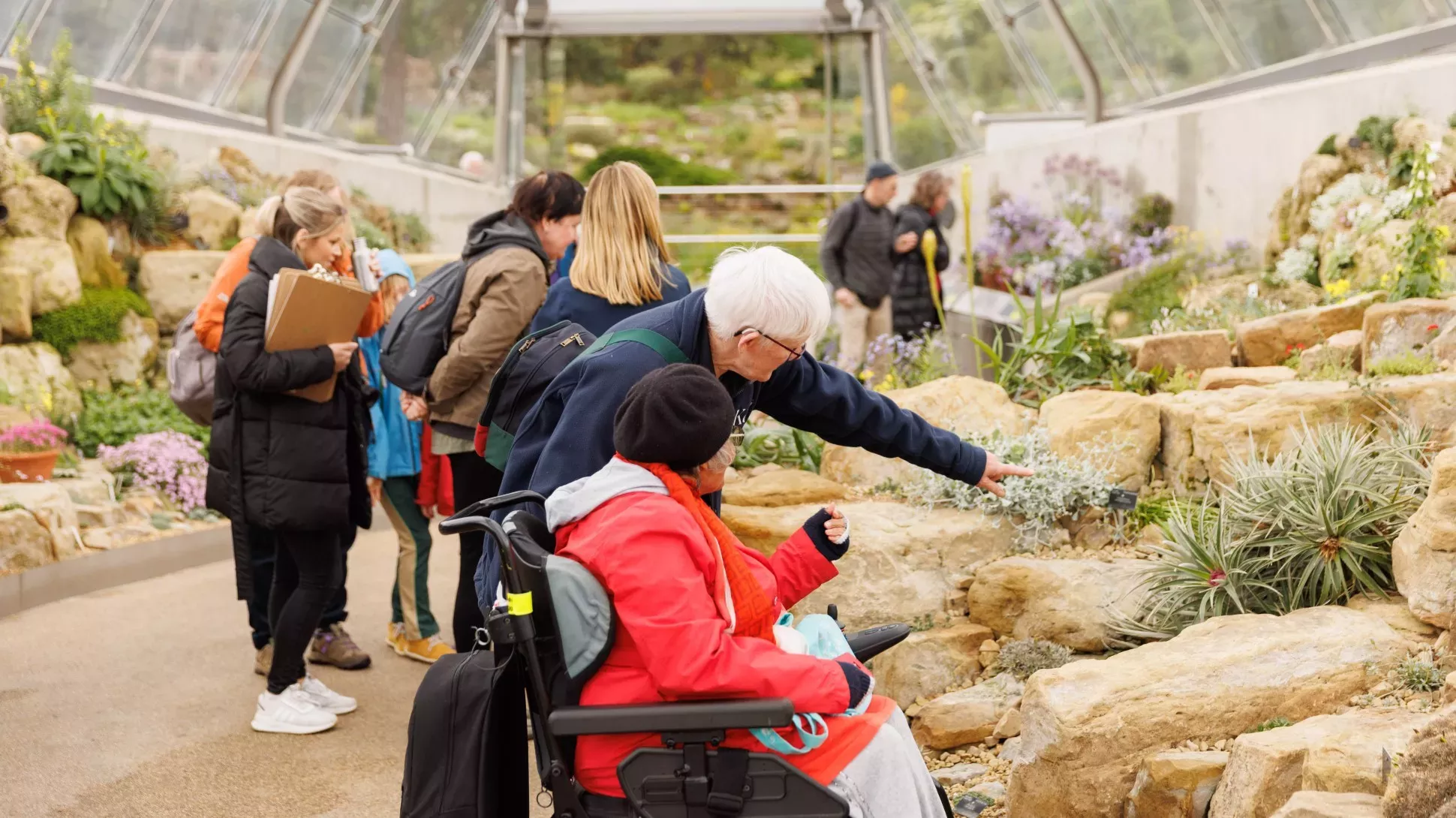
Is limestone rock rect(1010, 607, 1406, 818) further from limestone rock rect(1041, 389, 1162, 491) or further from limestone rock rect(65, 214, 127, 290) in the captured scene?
limestone rock rect(65, 214, 127, 290)

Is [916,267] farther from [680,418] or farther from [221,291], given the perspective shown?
[680,418]

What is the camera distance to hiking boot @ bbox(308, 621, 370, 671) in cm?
Result: 551

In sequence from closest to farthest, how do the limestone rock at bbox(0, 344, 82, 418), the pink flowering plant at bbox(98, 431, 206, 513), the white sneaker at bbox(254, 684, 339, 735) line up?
the white sneaker at bbox(254, 684, 339, 735), the pink flowering plant at bbox(98, 431, 206, 513), the limestone rock at bbox(0, 344, 82, 418)

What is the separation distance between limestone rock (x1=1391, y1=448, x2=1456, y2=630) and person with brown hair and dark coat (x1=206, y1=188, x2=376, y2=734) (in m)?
3.32

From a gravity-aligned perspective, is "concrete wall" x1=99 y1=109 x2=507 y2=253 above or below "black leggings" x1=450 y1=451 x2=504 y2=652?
above

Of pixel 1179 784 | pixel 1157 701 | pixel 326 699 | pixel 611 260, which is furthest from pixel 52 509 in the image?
pixel 1179 784

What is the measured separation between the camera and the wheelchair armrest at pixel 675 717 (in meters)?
2.33

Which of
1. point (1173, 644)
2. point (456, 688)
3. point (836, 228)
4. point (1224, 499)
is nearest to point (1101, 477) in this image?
point (1224, 499)

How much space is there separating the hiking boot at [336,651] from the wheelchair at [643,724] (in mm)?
3285

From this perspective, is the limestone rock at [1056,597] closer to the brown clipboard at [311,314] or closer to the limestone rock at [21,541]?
the brown clipboard at [311,314]

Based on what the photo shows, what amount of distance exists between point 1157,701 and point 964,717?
972mm

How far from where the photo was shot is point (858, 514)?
504cm

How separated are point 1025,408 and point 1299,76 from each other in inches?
256

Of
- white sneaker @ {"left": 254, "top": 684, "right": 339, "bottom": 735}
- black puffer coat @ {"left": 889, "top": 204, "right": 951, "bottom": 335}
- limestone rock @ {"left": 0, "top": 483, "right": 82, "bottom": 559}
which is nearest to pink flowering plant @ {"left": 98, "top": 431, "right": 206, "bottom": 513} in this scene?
limestone rock @ {"left": 0, "top": 483, "right": 82, "bottom": 559}
